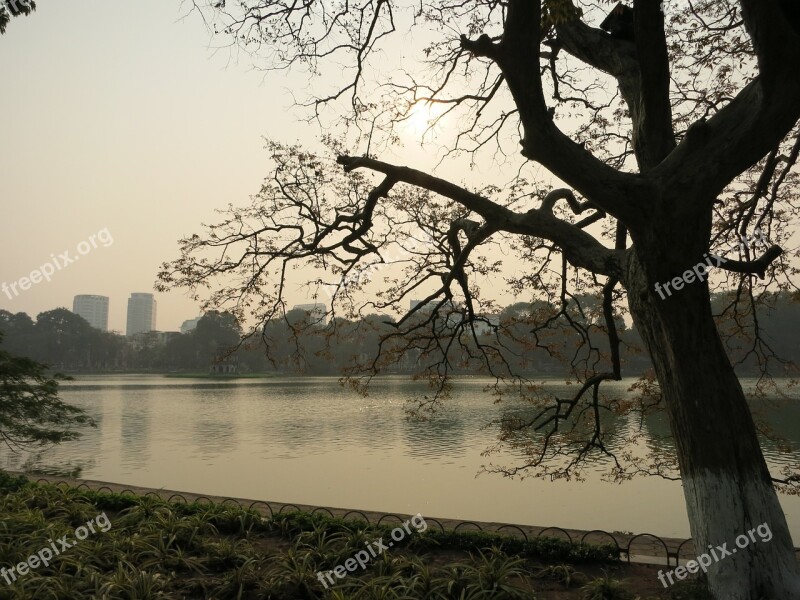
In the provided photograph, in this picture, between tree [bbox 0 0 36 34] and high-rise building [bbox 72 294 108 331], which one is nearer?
tree [bbox 0 0 36 34]

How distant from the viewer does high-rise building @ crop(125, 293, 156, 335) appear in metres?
174

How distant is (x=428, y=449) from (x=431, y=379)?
9399mm

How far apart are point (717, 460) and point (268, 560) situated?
3.94 metres

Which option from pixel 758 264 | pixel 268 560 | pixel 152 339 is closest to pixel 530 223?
pixel 758 264

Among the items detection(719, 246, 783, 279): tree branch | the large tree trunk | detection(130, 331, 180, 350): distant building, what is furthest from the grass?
detection(130, 331, 180, 350): distant building

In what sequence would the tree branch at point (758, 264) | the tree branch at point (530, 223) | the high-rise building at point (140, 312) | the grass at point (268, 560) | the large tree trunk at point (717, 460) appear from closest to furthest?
the large tree trunk at point (717, 460) → the tree branch at point (758, 264) → the grass at point (268, 560) → the tree branch at point (530, 223) → the high-rise building at point (140, 312)

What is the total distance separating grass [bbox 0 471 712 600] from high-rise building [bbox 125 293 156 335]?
180567mm

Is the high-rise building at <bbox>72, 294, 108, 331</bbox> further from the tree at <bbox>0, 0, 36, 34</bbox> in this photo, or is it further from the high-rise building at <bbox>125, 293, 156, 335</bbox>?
the tree at <bbox>0, 0, 36, 34</bbox>

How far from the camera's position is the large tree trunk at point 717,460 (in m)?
4.10

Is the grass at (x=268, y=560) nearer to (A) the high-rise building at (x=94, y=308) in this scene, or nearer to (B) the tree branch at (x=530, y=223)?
(B) the tree branch at (x=530, y=223)

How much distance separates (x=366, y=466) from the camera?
A: 15281mm

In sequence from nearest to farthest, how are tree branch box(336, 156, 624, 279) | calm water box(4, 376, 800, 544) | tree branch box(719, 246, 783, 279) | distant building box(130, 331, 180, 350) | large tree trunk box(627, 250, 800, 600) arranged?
1. large tree trunk box(627, 250, 800, 600)
2. tree branch box(719, 246, 783, 279)
3. tree branch box(336, 156, 624, 279)
4. calm water box(4, 376, 800, 544)
5. distant building box(130, 331, 180, 350)

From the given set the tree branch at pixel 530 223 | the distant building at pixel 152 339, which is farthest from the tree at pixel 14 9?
the distant building at pixel 152 339

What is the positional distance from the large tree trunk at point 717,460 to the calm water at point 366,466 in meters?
6.45
